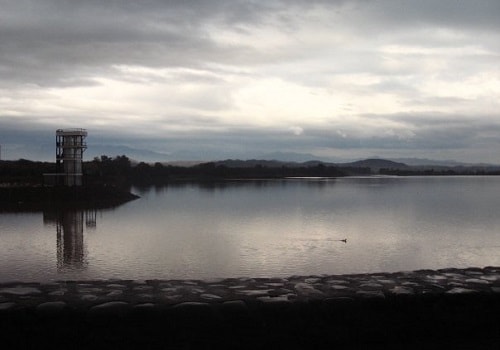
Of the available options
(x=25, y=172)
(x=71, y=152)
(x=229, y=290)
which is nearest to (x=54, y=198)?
(x=71, y=152)

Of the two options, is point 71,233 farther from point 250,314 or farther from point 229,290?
point 250,314

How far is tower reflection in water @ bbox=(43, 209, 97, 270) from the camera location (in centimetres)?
1786

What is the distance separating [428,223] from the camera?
29.4 metres

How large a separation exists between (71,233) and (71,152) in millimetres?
29379

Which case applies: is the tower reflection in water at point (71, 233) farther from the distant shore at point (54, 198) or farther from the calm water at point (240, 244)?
the distant shore at point (54, 198)

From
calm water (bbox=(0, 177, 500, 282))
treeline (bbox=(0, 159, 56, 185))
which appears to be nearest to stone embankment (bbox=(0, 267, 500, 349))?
calm water (bbox=(0, 177, 500, 282))

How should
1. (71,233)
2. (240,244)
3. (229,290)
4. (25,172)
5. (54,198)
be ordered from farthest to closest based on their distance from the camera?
(25,172), (54,198), (71,233), (240,244), (229,290)

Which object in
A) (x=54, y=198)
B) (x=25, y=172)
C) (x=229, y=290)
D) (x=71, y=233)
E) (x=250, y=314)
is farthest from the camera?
(x=25, y=172)

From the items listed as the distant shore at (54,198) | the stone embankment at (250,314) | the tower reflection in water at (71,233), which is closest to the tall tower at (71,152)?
the distant shore at (54,198)

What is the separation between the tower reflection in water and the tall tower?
1165cm

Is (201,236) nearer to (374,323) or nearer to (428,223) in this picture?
(428,223)

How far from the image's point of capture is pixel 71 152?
179 feet

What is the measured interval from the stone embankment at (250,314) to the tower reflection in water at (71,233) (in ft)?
41.6

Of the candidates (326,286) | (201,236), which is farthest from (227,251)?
(326,286)
